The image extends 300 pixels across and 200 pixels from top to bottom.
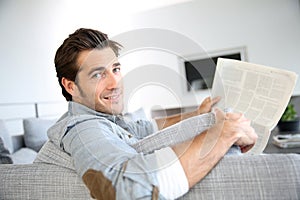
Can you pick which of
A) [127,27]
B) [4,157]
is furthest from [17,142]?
[127,27]

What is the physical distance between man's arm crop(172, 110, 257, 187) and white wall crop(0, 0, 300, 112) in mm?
2237

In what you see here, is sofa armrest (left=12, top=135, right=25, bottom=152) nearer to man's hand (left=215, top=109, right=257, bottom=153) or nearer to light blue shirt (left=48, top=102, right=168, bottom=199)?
light blue shirt (left=48, top=102, right=168, bottom=199)

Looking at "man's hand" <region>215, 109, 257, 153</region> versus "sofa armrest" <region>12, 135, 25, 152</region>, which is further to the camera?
"sofa armrest" <region>12, 135, 25, 152</region>

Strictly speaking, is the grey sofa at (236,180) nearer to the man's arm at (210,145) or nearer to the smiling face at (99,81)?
the man's arm at (210,145)

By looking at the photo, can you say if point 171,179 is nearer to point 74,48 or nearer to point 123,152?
point 123,152

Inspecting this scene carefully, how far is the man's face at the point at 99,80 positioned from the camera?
85 cm

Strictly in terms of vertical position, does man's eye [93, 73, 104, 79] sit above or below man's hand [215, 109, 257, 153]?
above

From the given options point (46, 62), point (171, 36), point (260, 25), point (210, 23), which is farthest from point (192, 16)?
point (171, 36)

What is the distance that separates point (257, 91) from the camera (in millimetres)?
892

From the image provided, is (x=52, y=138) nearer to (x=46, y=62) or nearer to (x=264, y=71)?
(x=264, y=71)

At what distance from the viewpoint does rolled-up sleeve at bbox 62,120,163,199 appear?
1.83ft

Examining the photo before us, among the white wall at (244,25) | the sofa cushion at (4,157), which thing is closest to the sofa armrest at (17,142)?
the sofa cushion at (4,157)

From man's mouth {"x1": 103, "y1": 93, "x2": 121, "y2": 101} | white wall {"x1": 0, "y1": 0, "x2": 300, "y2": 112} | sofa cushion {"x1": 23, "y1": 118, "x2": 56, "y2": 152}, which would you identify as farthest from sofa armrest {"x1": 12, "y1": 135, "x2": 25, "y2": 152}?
man's mouth {"x1": 103, "y1": 93, "x2": 121, "y2": 101}

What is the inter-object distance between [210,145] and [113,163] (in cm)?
20
